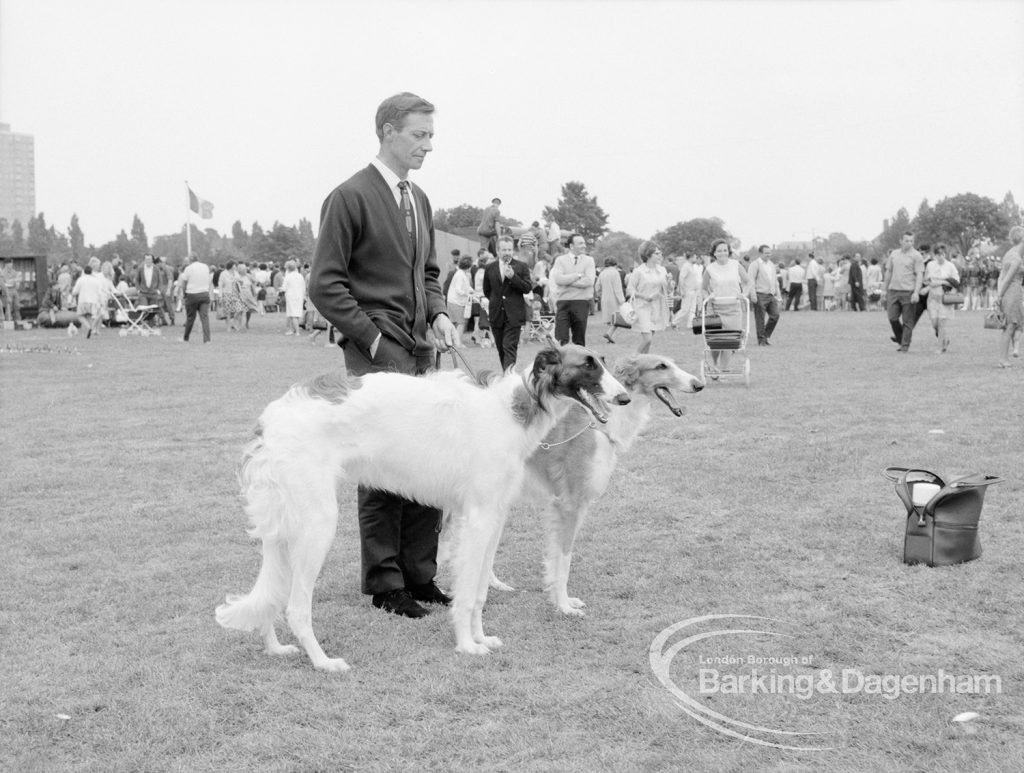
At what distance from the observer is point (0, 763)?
11.1 feet

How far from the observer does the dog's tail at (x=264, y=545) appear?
4199 millimetres

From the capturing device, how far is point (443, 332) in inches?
207

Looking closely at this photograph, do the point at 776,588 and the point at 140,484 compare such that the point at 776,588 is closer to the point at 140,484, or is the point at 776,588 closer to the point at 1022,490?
the point at 1022,490

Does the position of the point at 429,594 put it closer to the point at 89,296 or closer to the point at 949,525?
the point at 949,525

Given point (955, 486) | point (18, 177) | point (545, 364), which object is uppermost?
point (18, 177)

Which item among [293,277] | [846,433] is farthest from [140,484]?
[293,277]

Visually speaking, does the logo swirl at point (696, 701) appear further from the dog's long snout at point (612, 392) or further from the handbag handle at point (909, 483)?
the handbag handle at point (909, 483)

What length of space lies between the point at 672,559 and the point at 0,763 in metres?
3.81

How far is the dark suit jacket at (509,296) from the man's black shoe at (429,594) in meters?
9.37

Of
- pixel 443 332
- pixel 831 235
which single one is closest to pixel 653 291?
pixel 443 332

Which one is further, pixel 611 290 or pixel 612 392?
pixel 611 290

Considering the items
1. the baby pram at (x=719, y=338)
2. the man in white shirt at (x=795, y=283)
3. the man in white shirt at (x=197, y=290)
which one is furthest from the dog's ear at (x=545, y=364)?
the man in white shirt at (x=795, y=283)

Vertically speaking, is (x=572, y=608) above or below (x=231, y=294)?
below

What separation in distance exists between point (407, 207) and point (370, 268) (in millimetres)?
405
